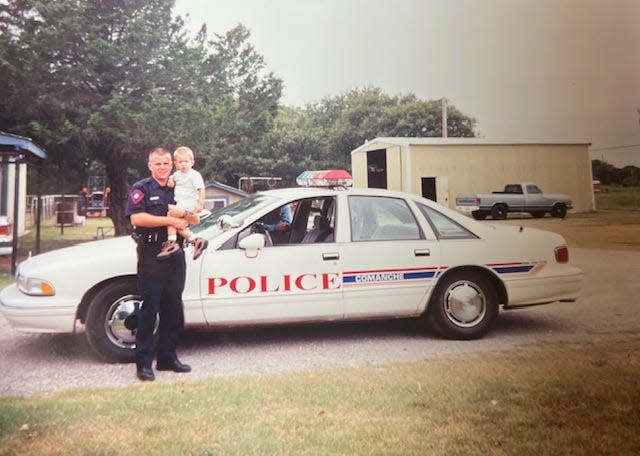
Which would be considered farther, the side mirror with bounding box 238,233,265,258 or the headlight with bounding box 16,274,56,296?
the side mirror with bounding box 238,233,265,258

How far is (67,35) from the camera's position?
3238 mm

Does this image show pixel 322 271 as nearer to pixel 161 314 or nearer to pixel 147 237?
pixel 161 314

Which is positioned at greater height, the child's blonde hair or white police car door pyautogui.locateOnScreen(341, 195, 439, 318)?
the child's blonde hair

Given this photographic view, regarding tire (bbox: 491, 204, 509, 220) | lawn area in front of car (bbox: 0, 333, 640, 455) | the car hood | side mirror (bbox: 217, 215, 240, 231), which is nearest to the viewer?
lawn area in front of car (bbox: 0, 333, 640, 455)

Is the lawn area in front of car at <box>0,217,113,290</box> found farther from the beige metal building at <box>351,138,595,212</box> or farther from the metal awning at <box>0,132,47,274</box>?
the beige metal building at <box>351,138,595,212</box>

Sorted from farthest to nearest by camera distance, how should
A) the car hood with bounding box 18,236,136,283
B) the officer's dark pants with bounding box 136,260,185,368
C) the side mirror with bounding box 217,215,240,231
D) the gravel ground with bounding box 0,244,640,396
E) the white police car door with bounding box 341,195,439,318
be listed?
the white police car door with bounding box 341,195,439,318 → the side mirror with bounding box 217,215,240,231 → the car hood with bounding box 18,236,136,283 → the gravel ground with bounding box 0,244,640,396 → the officer's dark pants with bounding box 136,260,185,368

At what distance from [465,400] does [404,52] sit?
2530 mm

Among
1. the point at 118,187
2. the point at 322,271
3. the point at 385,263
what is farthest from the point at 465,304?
the point at 118,187

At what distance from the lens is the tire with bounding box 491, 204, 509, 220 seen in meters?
3.88

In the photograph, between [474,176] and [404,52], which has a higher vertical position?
[404,52]

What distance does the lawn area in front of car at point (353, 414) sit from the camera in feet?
7.06

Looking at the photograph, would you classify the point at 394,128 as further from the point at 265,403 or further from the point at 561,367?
the point at 265,403

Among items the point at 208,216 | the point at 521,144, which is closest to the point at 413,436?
the point at 208,216

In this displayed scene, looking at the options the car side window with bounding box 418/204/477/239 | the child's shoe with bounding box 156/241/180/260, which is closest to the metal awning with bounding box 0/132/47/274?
the child's shoe with bounding box 156/241/180/260
